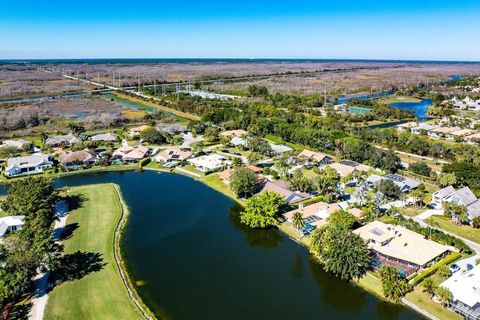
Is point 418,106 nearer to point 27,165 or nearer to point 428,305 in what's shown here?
point 428,305

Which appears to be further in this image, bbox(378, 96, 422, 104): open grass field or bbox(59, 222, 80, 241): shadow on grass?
bbox(378, 96, 422, 104): open grass field

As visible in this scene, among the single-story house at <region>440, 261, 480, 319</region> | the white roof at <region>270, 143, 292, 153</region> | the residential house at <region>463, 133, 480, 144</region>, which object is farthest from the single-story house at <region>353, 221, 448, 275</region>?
the residential house at <region>463, 133, 480, 144</region>

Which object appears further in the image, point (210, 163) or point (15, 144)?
point (15, 144)

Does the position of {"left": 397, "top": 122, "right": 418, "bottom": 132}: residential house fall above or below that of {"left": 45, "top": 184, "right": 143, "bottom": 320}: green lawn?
above

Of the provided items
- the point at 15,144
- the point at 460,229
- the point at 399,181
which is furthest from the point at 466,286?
the point at 15,144

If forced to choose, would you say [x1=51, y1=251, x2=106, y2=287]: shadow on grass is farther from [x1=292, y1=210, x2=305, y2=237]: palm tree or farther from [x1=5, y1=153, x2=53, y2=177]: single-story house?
[x1=5, y1=153, x2=53, y2=177]: single-story house

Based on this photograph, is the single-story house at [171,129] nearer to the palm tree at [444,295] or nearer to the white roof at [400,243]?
the white roof at [400,243]
